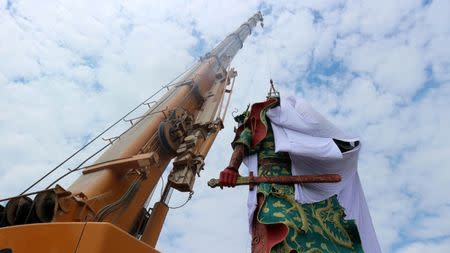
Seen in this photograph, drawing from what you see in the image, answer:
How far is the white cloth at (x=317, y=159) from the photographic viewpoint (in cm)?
538

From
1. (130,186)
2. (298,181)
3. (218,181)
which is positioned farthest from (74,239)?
(130,186)

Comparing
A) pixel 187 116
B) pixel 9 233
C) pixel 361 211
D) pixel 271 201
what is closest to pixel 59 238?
pixel 9 233

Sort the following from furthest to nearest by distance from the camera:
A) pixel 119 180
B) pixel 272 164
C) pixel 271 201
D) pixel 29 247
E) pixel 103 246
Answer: pixel 119 180 < pixel 272 164 < pixel 271 201 < pixel 29 247 < pixel 103 246

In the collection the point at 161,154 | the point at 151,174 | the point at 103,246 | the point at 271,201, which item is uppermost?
the point at 161,154

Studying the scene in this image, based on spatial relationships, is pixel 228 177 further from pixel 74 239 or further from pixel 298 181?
pixel 74 239

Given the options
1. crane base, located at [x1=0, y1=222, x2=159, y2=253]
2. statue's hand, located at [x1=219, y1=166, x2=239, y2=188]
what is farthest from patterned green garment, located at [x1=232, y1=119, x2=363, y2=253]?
crane base, located at [x1=0, y1=222, x2=159, y2=253]

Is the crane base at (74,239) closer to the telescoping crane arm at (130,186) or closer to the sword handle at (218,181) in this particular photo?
the telescoping crane arm at (130,186)

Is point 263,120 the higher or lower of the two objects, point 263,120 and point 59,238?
the higher

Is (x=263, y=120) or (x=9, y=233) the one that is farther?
(x=263, y=120)

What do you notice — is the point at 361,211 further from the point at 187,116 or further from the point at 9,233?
the point at 9,233

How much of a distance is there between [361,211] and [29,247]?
4874mm

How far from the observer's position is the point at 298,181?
521 centimetres

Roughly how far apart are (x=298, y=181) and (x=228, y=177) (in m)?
0.99

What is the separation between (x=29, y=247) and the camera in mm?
3010
